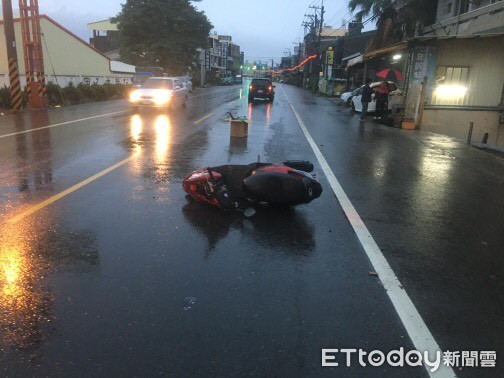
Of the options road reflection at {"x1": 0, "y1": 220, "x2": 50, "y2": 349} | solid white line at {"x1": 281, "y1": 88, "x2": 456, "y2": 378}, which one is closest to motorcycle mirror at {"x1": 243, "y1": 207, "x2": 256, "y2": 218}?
solid white line at {"x1": 281, "y1": 88, "x2": 456, "y2": 378}

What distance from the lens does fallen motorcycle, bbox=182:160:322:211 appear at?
590cm

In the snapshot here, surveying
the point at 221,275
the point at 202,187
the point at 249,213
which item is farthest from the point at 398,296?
the point at 202,187

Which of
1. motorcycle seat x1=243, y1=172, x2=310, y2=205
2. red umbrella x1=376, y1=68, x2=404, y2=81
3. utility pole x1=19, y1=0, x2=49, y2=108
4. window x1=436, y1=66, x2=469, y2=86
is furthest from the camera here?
red umbrella x1=376, y1=68, x2=404, y2=81

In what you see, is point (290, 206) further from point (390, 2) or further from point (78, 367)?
point (390, 2)

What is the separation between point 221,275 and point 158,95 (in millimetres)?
17956

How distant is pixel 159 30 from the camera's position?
5459cm

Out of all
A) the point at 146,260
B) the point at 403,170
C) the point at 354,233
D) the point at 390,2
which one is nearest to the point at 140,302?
the point at 146,260

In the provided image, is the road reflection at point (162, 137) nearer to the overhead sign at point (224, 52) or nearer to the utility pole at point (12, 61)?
the utility pole at point (12, 61)

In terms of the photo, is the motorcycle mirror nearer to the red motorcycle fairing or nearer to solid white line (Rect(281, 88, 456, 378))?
the red motorcycle fairing

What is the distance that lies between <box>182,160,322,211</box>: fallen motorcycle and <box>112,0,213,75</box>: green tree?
51.1m

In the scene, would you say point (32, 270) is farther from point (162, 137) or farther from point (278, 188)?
point (162, 137)

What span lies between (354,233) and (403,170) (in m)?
4.84

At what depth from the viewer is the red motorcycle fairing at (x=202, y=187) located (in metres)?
6.02

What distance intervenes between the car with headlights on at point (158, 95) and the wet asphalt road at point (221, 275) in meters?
12.5
